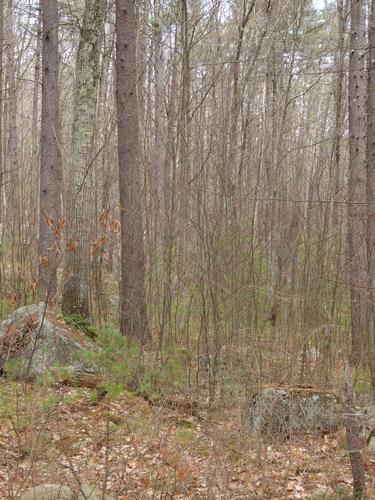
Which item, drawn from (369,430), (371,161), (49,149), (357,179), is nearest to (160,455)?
(369,430)

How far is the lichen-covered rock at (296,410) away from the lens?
16.8ft

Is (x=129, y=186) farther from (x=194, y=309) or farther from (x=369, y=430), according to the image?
(x=369, y=430)

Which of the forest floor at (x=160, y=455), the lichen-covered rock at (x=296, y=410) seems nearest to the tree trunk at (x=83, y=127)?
the forest floor at (x=160, y=455)

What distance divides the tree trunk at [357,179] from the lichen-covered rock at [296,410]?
0.88 m

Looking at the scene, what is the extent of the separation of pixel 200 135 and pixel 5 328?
2.90m

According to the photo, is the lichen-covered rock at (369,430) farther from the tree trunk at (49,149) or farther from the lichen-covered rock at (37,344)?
the tree trunk at (49,149)

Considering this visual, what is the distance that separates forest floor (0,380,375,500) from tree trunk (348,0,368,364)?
1728mm

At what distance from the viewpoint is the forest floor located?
3982 mm

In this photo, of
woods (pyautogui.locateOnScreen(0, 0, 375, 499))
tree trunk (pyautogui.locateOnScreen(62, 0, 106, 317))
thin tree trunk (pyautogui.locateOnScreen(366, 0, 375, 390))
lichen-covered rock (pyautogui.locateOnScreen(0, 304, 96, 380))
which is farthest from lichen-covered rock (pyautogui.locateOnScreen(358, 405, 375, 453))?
tree trunk (pyautogui.locateOnScreen(62, 0, 106, 317))

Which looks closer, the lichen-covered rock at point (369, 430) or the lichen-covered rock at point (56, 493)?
the lichen-covered rock at point (56, 493)

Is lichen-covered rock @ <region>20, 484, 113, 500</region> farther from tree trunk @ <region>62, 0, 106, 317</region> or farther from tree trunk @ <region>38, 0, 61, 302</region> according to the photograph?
tree trunk @ <region>38, 0, 61, 302</region>

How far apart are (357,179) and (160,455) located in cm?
405

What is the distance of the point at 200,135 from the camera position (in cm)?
633

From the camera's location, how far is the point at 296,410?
17.5 ft
